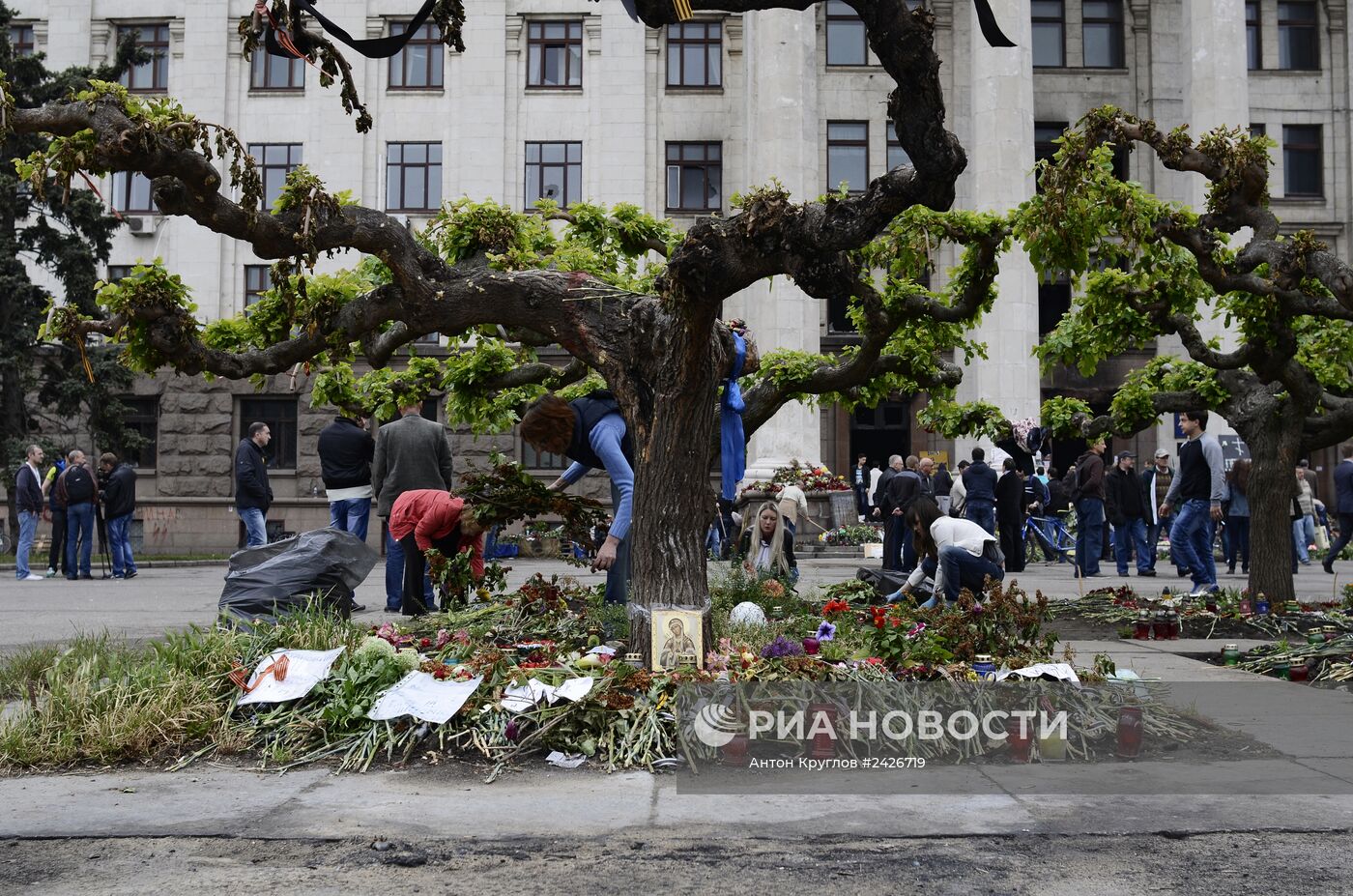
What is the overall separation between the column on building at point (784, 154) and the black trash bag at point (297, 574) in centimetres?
2177

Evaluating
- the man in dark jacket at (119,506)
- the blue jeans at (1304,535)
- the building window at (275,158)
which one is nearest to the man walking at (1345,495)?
the blue jeans at (1304,535)

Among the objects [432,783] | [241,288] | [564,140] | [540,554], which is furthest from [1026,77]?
[432,783]

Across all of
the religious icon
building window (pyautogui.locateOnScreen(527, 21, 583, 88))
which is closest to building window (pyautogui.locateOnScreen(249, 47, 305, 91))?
building window (pyautogui.locateOnScreen(527, 21, 583, 88))

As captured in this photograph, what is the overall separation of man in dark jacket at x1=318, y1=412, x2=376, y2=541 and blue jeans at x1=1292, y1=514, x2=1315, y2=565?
55.1 feet

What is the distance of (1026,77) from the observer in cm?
3186

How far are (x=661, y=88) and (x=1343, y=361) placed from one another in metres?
25.2

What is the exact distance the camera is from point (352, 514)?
1329 centimetres

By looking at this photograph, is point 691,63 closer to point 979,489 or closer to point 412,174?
point 412,174

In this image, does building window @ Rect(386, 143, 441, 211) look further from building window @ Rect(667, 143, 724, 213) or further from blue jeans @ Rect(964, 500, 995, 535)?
blue jeans @ Rect(964, 500, 995, 535)

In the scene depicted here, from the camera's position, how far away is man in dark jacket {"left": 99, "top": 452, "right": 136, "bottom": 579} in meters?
19.0

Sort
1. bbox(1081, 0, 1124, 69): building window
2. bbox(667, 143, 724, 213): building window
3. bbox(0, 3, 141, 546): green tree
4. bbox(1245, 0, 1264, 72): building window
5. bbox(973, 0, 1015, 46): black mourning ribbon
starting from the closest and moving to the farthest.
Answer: bbox(973, 0, 1015, 46): black mourning ribbon
bbox(0, 3, 141, 546): green tree
bbox(667, 143, 724, 213): building window
bbox(1245, 0, 1264, 72): building window
bbox(1081, 0, 1124, 69): building window

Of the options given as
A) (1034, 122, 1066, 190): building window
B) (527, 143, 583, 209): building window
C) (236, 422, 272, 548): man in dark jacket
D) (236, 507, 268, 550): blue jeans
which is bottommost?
(236, 507, 268, 550): blue jeans

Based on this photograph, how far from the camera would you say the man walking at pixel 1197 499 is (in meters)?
14.1

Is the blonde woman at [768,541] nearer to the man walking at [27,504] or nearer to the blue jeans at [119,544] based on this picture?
the blue jeans at [119,544]
